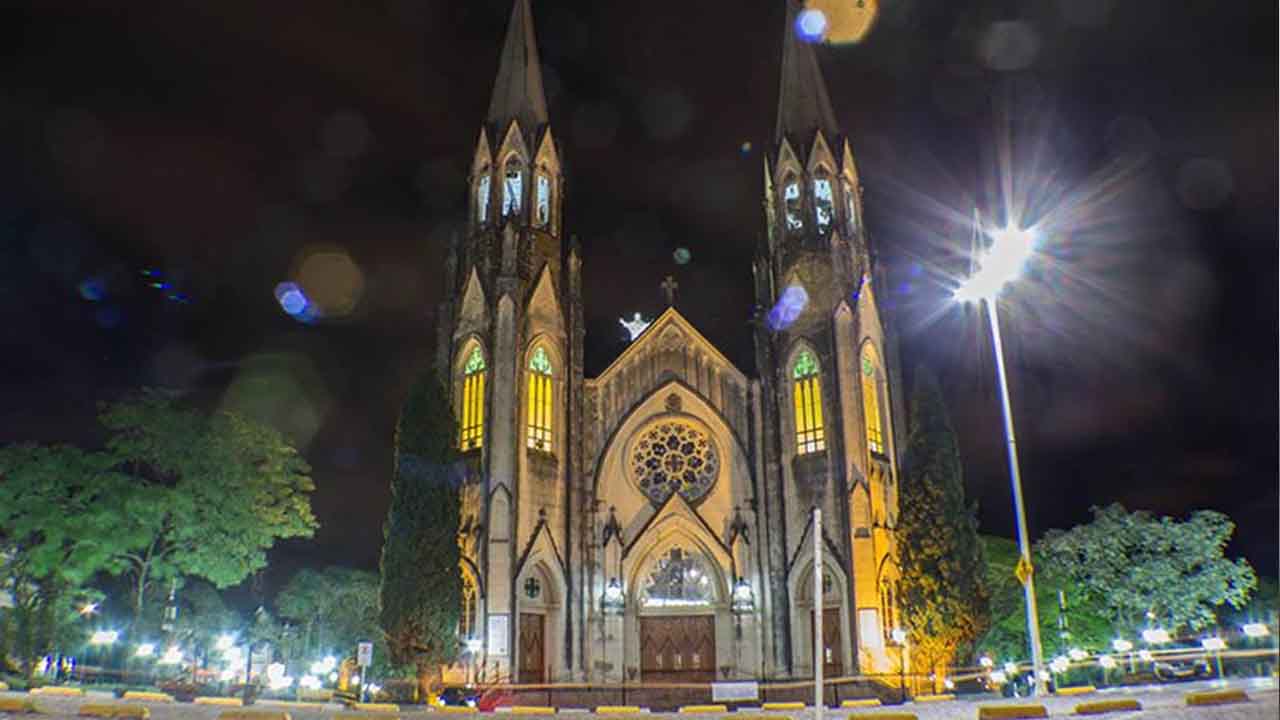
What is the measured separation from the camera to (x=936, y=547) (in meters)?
34.6

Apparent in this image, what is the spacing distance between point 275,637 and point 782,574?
93.3ft

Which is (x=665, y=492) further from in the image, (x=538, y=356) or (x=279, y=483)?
(x=279, y=483)

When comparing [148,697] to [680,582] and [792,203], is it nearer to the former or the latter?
[680,582]

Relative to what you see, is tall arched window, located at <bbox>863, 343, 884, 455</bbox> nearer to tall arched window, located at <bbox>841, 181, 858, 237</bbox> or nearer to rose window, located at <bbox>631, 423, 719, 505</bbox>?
A: tall arched window, located at <bbox>841, 181, 858, 237</bbox>

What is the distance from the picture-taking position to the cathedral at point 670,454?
37.8 meters

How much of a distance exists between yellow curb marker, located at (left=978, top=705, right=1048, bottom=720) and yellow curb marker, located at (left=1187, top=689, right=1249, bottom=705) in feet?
6.51

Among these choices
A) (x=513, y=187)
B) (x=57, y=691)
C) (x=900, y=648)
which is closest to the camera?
(x=57, y=691)

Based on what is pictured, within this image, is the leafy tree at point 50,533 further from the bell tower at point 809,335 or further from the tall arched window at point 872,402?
the tall arched window at point 872,402

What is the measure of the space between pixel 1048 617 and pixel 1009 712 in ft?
99.1

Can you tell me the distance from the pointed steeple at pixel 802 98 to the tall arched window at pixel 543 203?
1108cm

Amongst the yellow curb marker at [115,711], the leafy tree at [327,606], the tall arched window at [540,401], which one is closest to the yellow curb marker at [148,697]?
the yellow curb marker at [115,711]

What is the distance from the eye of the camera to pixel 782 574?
39.0m

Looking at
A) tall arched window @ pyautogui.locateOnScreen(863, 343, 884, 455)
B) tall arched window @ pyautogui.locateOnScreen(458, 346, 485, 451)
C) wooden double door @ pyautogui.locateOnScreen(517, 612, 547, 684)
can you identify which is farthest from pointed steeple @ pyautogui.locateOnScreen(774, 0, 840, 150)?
wooden double door @ pyautogui.locateOnScreen(517, 612, 547, 684)

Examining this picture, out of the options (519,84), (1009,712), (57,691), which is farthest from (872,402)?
(57,691)
